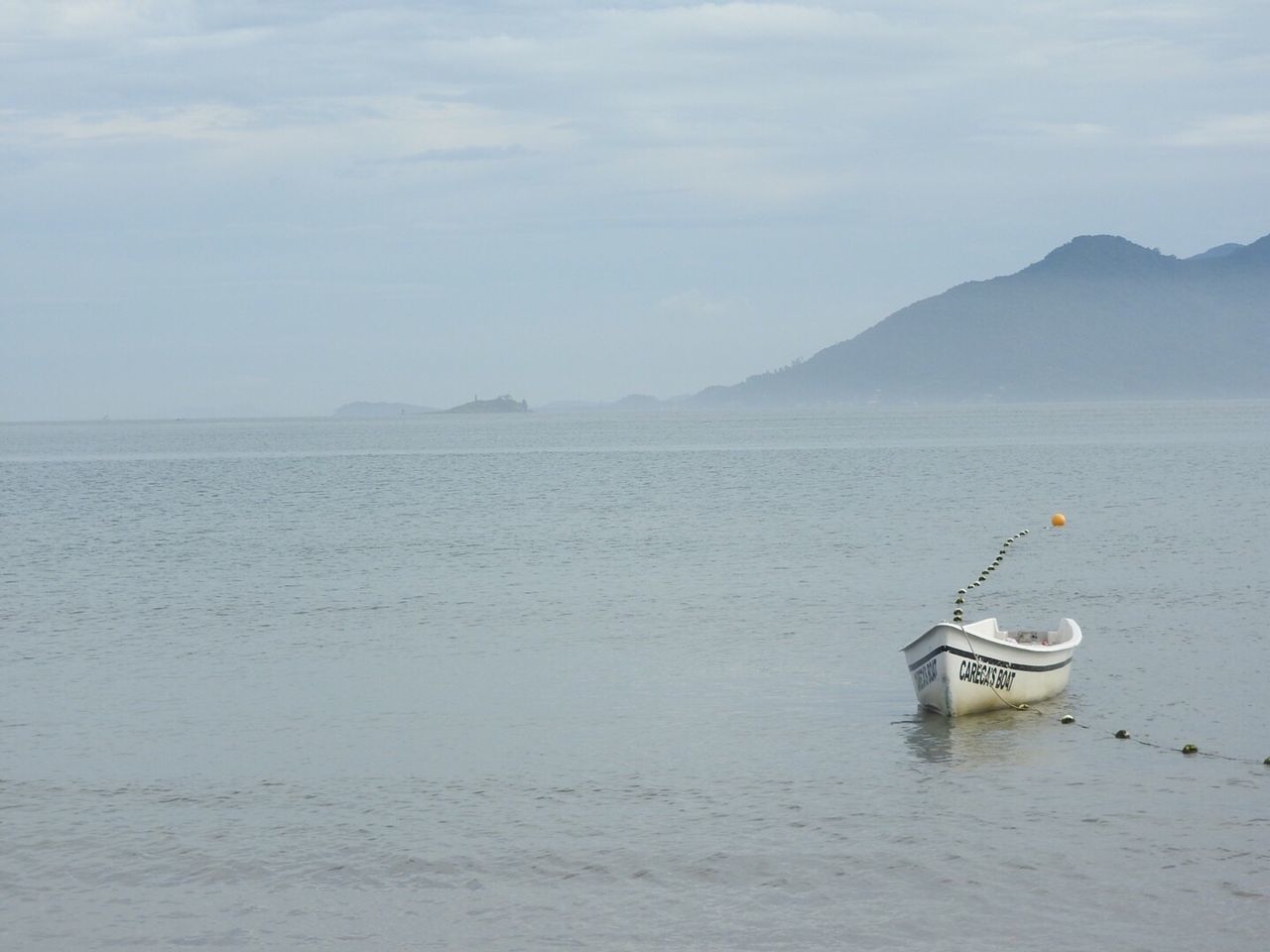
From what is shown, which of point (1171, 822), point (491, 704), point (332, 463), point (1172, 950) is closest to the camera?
point (1172, 950)

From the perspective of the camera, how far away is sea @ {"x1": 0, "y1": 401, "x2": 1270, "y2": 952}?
16688 millimetres

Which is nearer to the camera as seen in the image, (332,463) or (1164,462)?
(1164,462)

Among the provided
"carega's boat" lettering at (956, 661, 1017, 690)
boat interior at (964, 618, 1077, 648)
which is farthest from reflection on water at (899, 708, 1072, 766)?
boat interior at (964, 618, 1077, 648)

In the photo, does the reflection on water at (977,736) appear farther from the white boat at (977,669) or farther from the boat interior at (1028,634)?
the boat interior at (1028,634)

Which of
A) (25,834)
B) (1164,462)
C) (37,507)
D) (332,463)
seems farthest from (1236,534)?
(332,463)

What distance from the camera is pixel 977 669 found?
25516 millimetres

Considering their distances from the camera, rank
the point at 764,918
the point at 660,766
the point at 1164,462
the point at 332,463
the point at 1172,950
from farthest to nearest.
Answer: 1. the point at 332,463
2. the point at 1164,462
3. the point at 660,766
4. the point at 764,918
5. the point at 1172,950

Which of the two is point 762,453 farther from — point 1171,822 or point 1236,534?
point 1171,822

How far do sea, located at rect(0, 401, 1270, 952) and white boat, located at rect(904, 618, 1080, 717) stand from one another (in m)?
0.48

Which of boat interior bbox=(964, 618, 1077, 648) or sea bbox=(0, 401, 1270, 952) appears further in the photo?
boat interior bbox=(964, 618, 1077, 648)

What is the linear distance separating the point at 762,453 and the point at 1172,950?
143 m

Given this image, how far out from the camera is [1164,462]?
113500 mm

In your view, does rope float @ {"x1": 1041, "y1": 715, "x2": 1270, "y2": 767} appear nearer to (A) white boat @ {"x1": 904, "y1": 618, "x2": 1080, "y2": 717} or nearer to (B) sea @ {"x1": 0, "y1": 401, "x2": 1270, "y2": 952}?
(B) sea @ {"x1": 0, "y1": 401, "x2": 1270, "y2": 952}

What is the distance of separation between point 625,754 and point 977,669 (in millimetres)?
6404
